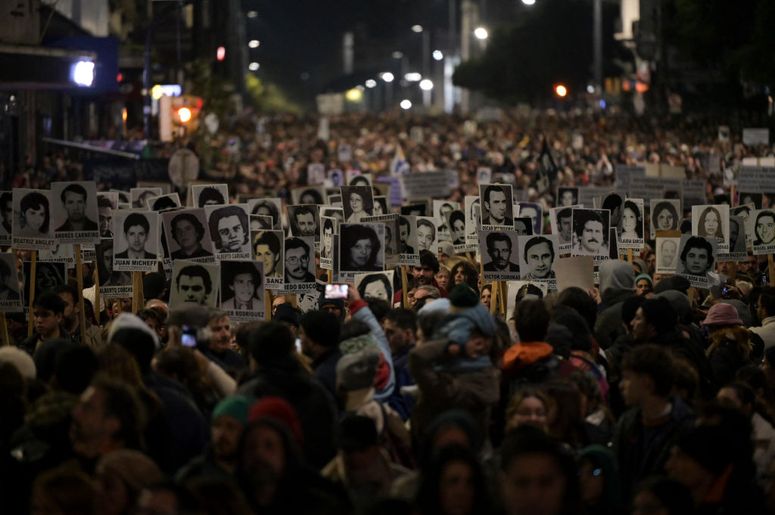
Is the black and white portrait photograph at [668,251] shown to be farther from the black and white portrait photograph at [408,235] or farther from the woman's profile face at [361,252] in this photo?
the woman's profile face at [361,252]

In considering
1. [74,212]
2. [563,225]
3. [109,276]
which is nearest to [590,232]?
[563,225]

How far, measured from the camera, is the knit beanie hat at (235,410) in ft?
23.7

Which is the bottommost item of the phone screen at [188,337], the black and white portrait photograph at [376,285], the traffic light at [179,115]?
the phone screen at [188,337]

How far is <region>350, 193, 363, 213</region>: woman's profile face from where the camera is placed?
18.9 m

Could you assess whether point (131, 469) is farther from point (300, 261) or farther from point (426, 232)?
point (426, 232)

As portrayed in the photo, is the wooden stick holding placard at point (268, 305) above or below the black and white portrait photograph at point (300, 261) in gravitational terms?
below

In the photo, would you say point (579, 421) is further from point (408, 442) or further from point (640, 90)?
point (640, 90)

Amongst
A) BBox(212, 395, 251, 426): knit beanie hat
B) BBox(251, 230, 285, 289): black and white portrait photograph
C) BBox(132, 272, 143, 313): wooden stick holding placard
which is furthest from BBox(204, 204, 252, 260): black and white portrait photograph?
BBox(212, 395, 251, 426): knit beanie hat

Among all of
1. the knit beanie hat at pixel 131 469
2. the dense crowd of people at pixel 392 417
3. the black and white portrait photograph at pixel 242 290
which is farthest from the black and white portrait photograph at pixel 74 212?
the knit beanie hat at pixel 131 469

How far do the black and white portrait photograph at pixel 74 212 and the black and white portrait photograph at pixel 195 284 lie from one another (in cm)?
264

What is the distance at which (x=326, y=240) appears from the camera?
17.0 meters

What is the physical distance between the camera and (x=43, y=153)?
47.2 meters

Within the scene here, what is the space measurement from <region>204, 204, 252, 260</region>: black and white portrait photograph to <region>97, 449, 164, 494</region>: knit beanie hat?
341 inches

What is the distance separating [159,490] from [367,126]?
96.0 meters
